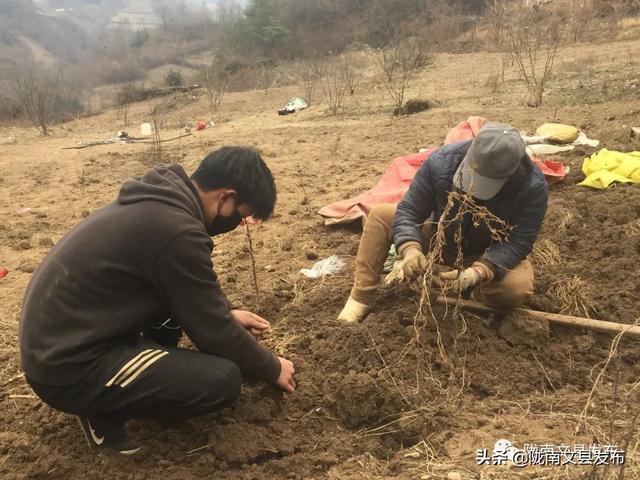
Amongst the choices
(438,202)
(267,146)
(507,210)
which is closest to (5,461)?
(438,202)

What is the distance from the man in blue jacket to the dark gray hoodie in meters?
1.07

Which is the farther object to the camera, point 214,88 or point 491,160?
point 214,88

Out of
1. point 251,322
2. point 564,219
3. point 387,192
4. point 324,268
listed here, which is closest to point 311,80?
point 387,192

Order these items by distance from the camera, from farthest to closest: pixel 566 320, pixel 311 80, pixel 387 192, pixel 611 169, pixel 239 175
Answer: pixel 311 80, pixel 387 192, pixel 611 169, pixel 566 320, pixel 239 175

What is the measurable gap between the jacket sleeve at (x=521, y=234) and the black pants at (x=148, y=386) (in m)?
1.34

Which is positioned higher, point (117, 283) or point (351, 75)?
point (117, 283)

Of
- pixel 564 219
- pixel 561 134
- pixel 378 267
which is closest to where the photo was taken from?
pixel 378 267

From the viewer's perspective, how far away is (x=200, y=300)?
178cm

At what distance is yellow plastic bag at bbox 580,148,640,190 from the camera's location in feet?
13.1

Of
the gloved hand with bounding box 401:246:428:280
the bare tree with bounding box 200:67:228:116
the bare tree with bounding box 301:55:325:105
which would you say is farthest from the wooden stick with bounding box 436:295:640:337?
the bare tree with bounding box 200:67:228:116

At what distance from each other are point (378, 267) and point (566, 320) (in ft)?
3.02

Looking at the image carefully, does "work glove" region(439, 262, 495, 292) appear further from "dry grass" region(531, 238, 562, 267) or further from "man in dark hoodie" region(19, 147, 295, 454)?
"man in dark hoodie" region(19, 147, 295, 454)

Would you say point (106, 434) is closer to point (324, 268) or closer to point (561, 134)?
point (324, 268)

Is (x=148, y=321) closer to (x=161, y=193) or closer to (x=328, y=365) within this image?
(x=161, y=193)
